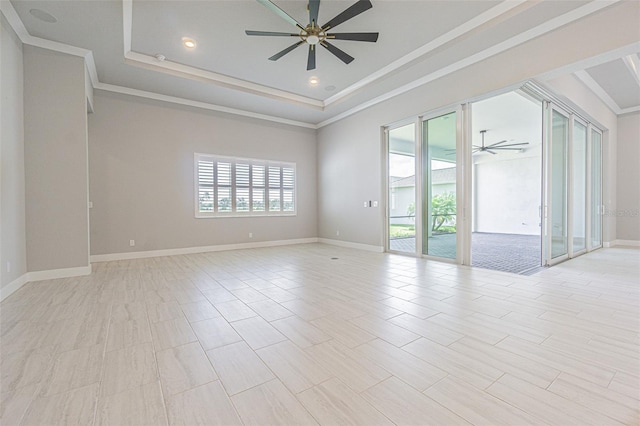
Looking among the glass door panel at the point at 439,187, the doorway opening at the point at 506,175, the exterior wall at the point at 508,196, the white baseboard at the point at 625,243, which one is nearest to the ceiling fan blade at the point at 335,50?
the glass door panel at the point at 439,187

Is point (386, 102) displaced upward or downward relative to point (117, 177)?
upward

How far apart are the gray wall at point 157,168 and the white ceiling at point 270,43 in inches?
20.9

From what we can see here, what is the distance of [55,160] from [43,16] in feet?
6.14

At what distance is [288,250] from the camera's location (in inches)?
262

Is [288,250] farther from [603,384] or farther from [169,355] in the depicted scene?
[603,384]

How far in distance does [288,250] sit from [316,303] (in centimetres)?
379

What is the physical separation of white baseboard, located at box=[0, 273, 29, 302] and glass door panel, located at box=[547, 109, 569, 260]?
7606 mm

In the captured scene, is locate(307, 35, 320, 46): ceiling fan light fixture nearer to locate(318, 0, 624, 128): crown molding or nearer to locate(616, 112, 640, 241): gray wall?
locate(318, 0, 624, 128): crown molding

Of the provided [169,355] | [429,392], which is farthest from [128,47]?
[429,392]

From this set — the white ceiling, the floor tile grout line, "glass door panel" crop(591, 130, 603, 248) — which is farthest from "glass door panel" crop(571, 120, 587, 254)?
the floor tile grout line

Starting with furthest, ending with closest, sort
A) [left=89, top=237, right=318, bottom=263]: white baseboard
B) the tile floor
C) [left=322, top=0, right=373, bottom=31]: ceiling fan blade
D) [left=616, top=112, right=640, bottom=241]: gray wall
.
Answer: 1. [left=616, top=112, right=640, bottom=241]: gray wall
2. [left=89, top=237, right=318, bottom=263]: white baseboard
3. [left=322, top=0, right=373, bottom=31]: ceiling fan blade
4. the tile floor

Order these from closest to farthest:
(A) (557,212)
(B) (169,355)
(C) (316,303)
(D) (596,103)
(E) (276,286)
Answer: (B) (169,355) → (C) (316,303) → (E) (276,286) → (A) (557,212) → (D) (596,103)

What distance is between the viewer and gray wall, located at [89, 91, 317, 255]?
5.36m

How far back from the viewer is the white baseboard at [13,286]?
3139 millimetres
